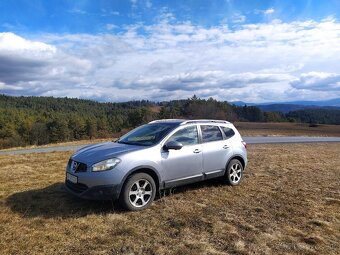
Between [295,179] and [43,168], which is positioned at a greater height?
[43,168]

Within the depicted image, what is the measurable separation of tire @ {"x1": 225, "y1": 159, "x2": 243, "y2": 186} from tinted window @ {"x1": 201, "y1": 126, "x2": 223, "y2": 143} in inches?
29.7

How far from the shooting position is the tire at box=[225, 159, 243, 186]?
27.2 ft

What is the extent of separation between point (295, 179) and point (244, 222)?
433 cm

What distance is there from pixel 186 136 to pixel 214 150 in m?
0.85

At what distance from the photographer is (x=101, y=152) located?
6.43 metres

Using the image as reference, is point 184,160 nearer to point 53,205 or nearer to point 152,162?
point 152,162

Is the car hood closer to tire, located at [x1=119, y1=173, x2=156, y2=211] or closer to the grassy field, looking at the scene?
tire, located at [x1=119, y1=173, x2=156, y2=211]

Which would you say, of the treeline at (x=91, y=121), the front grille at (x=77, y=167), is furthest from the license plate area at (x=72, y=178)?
the treeline at (x=91, y=121)

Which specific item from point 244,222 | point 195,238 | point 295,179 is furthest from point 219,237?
point 295,179

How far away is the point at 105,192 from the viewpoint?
19.6ft

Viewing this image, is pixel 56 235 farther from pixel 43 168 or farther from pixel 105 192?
pixel 43 168

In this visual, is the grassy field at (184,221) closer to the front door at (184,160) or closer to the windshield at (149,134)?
the front door at (184,160)

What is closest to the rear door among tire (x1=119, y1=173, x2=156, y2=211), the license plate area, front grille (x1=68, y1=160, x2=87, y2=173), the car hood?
tire (x1=119, y1=173, x2=156, y2=211)

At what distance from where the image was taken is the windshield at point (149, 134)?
275 inches
